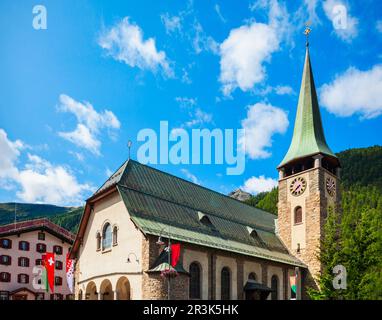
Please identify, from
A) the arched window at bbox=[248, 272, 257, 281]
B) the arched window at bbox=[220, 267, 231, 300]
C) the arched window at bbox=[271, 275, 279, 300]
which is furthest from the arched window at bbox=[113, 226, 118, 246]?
the arched window at bbox=[271, 275, 279, 300]

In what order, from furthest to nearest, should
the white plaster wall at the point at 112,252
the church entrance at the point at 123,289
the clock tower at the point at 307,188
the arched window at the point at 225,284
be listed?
the clock tower at the point at 307,188
the arched window at the point at 225,284
the church entrance at the point at 123,289
the white plaster wall at the point at 112,252

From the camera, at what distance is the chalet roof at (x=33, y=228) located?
7262 centimetres

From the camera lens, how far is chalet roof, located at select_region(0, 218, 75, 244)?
2859 inches

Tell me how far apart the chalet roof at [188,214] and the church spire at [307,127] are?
9567 mm

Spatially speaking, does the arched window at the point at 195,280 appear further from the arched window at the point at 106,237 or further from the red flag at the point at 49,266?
the red flag at the point at 49,266

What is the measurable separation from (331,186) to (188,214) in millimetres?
19999

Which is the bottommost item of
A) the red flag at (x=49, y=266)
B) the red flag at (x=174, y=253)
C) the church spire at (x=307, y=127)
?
the red flag at (x=49, y=266)

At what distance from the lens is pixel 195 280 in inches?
1448

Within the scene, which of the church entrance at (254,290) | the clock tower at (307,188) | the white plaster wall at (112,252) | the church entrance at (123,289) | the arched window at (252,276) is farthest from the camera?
the clock tower at (307,188)

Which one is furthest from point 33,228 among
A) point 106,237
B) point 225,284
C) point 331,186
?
point 331,186

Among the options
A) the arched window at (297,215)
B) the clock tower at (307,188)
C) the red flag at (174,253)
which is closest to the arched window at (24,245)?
the clock tower at (307,188)

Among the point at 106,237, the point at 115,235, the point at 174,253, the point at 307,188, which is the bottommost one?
the point at 174,253

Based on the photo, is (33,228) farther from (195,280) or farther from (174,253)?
(174,253)
